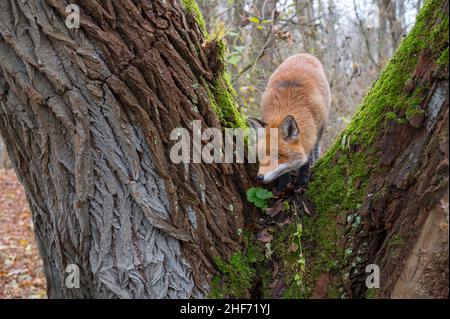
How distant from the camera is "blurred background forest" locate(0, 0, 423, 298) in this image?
279 inches

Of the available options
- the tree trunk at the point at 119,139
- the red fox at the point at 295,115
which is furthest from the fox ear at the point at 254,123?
the tree trunk at the point at 119,139

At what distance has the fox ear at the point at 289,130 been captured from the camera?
13.4ft

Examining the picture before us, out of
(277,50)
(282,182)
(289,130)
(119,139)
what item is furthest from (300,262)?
(277,50)

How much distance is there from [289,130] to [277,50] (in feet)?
15.0

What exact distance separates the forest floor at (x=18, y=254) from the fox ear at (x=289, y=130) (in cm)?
465

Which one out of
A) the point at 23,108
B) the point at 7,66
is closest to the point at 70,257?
the point at 23,108

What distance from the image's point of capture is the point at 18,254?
852 centimetres

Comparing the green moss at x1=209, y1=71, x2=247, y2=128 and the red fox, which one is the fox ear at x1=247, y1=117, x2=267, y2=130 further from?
the green moss at x1=209, y1=71, x2=247, y2=128
